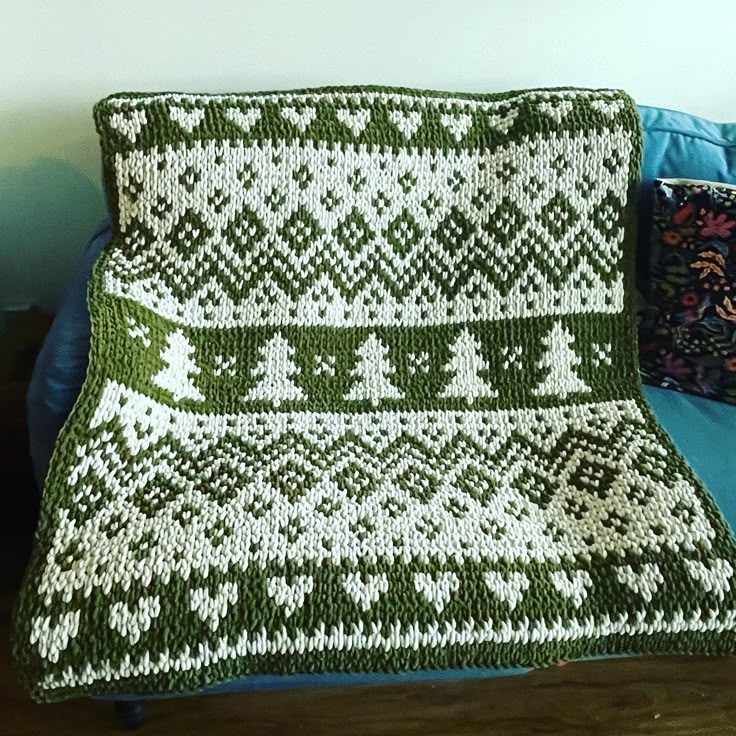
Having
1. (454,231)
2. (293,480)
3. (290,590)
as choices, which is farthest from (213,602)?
(454,231)

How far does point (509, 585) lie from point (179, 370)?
63cm

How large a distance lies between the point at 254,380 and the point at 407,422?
0.27 meters

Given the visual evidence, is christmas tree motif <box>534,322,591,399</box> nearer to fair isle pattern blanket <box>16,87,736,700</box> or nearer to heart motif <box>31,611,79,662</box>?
fair isle pattern blanket <box>16,87,736,700</box>

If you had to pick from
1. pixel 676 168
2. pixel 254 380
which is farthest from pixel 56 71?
pixel 676 168

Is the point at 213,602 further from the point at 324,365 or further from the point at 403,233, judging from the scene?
the point at 403,233

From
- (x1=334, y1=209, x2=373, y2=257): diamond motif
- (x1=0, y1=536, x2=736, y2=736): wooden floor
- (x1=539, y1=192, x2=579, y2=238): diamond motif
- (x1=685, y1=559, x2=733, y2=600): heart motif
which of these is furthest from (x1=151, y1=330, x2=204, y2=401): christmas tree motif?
(x1=685, y1=559, x2=733, y2=600): heart motif

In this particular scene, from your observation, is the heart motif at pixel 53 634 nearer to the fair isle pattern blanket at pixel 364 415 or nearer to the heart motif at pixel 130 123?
the fair isle pattern blanket at pixel 364 415

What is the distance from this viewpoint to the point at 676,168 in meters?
1.30

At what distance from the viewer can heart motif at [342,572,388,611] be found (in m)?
0.92

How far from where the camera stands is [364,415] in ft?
4.04

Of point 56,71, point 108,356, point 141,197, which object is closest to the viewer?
point 108,356

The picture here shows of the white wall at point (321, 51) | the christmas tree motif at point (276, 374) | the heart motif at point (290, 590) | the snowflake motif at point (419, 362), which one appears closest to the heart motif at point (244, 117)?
the white wall at point (321, 51)

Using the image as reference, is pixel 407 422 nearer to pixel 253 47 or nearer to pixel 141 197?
pixel 141 197

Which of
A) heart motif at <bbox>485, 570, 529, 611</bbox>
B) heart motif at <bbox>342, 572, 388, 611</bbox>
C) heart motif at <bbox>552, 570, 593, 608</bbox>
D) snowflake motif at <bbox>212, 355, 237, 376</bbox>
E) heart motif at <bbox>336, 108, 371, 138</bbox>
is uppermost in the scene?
heart motif at <bbox>336, 108, 371, 138</bbox>
